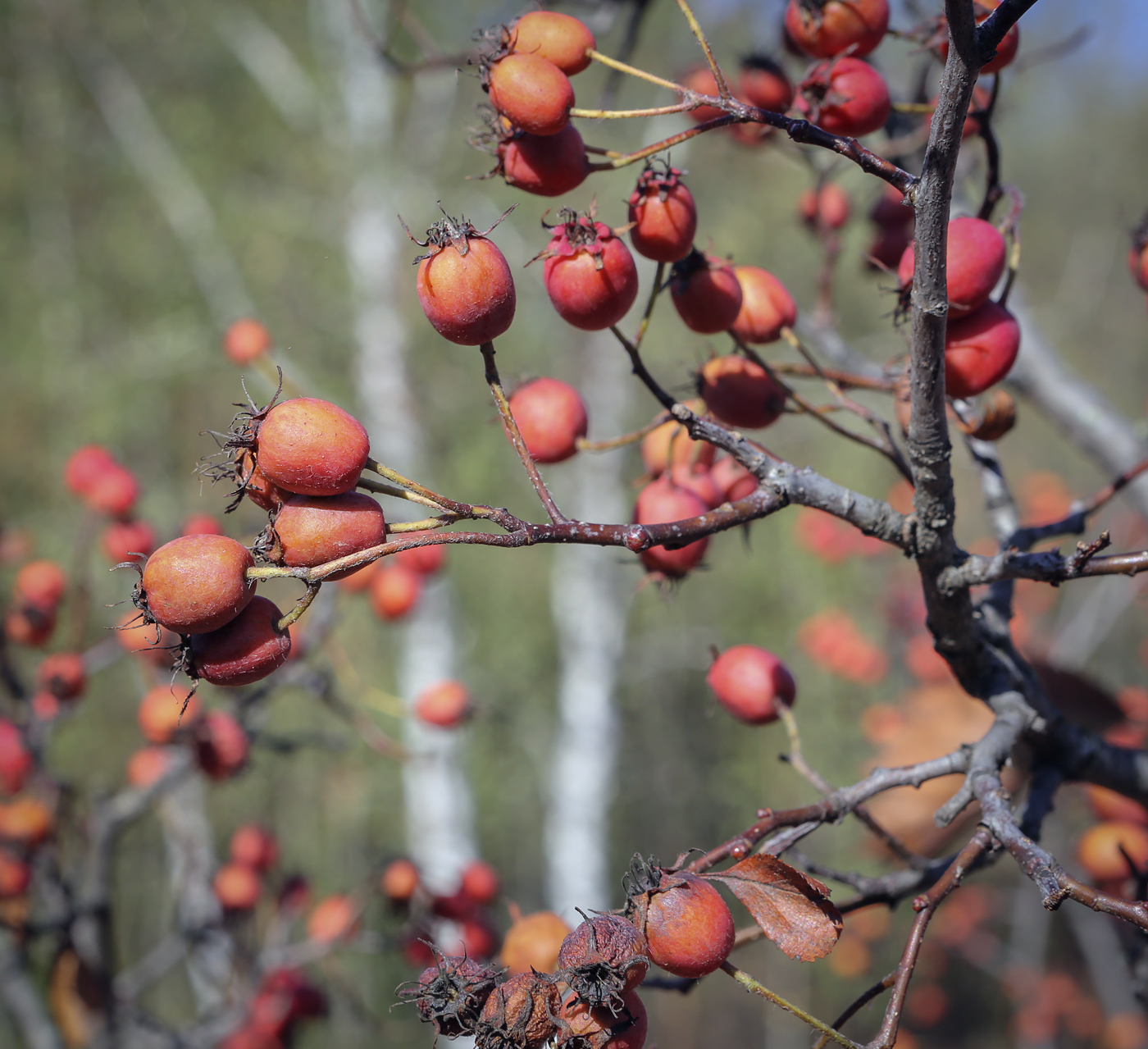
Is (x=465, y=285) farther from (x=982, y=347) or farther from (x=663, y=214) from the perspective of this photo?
(x=982, y=347)

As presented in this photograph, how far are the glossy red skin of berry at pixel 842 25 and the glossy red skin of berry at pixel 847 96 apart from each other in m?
0.06

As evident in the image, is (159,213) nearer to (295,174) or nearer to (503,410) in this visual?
(295,174)

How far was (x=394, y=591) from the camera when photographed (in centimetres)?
235

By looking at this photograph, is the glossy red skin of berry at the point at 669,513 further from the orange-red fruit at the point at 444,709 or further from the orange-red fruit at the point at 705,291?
the orange-red fruit at the point at 444,709

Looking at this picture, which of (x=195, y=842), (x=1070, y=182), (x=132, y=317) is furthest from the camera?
(x=1070, y=182)

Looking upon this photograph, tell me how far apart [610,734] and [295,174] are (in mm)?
5439

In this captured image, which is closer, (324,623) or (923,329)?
(923,329)

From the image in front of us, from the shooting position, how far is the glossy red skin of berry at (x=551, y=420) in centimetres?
106

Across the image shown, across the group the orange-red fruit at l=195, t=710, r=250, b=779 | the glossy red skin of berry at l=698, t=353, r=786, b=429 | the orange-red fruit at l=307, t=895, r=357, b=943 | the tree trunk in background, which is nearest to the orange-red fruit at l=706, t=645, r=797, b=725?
the glossy red skin of berry at l=698, t=353, r=786, b=429

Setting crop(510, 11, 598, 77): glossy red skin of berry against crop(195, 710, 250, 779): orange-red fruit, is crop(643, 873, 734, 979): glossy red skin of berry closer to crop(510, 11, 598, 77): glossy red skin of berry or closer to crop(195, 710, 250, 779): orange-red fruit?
crop(510, 11, 598, 77): glossy red skin of berry

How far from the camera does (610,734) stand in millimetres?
5469

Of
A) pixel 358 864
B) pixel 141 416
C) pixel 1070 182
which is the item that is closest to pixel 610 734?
pixel 358 864

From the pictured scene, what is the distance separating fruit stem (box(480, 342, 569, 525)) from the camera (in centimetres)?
71

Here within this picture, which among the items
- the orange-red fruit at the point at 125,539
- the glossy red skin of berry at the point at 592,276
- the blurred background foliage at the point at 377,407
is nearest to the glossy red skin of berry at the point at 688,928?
the glossy red skin of berry at the point at 592,276
